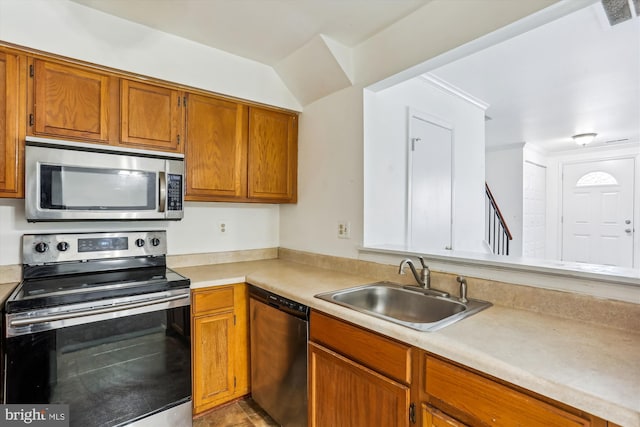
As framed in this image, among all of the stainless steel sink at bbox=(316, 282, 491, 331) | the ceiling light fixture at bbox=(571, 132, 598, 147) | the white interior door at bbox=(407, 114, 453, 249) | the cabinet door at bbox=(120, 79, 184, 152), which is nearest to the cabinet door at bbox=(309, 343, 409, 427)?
the stainless steel sink at bbox=(316, 282, 491, 331)

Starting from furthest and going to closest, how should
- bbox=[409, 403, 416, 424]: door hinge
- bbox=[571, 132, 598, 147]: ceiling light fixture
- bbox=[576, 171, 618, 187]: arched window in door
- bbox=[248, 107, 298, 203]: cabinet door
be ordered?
bbox=[576, 171, 618, 187]: arched window in door
bbox=[571, 132, 598, 147]: ceiling light fixture
bbox=[248, 107, 298, 203]: cabinet door
bbox=[409, 403, 416, 424]: door hinge

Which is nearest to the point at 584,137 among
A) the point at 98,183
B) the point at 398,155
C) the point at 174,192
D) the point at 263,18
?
the point at 398,155

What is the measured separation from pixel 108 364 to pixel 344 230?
151 centimetres

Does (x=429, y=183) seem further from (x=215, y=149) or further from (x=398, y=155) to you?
(x=215, y=149)

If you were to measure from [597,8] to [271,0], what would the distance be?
171 cm

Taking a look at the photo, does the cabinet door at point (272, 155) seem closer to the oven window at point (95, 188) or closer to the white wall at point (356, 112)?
the white wall at point (356, 112)

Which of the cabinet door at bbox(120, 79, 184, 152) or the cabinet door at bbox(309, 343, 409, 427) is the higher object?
the cabinet door at bbox(120, 79, 184, 152)

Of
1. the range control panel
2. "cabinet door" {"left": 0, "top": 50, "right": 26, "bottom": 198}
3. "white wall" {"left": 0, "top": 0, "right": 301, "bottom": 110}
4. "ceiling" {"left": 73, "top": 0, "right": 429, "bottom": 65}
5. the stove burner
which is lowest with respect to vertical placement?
the stove burner

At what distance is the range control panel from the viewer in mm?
1792

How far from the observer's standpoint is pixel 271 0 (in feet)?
5.55

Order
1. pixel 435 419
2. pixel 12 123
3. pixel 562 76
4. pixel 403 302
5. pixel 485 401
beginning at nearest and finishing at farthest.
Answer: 1. pixel 485 401
2. pixel 435 419
3. pixel 12 123
4. pixel 403 302
5. pixel 562 76

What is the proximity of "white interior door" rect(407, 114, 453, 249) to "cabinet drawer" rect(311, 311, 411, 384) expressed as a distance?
107 centimetres

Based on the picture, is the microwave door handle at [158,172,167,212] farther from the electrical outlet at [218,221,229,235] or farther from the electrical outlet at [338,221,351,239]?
the electrical outlet at [338,221,351,239]

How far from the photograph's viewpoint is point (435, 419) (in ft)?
3.47
